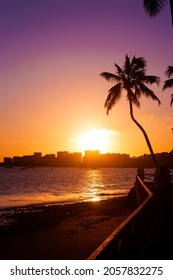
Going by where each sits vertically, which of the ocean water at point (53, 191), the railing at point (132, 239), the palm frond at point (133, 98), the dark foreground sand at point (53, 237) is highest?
the palm frond at point (133, 98)

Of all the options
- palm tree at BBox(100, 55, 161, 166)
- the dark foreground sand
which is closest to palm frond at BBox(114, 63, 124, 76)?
palm tree at BBox(100, 55, 161, 166)

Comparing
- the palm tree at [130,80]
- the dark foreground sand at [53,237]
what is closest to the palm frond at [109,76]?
the palm tree at [130,80]

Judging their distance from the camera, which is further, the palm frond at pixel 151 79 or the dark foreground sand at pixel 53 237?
the palm frond at pixel 151 79

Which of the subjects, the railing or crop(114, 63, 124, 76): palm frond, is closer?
the railing

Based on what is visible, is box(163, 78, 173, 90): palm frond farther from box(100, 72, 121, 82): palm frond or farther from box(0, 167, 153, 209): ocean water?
box(0, 167, 153, 209): ocean water

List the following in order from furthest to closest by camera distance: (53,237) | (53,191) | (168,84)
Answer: (53,191)
(168,84)
(53,237)

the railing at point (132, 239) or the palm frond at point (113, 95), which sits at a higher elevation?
the palm frond at point (113, 95)

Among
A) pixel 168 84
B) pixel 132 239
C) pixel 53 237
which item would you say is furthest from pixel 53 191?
pixel 132 239

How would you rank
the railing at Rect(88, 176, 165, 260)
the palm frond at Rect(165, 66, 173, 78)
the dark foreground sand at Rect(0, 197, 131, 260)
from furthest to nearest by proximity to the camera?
the palm frond at Rect(165, 66, 173, 78), the dark foreground sand at Rect(0, 197, 131, 260), the railing at Rect(88, 176, 165, 260)

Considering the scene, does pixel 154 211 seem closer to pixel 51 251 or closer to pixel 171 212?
pixel 171 212

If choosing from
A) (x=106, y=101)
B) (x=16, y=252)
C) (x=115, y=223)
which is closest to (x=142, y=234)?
(x=16, y=252)

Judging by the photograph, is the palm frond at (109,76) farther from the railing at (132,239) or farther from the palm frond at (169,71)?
the railing at (132,239)

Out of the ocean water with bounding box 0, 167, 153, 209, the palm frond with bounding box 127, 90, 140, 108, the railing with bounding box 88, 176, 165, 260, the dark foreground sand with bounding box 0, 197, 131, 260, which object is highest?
the palm frond with bounding box 127, 90, 140, 108

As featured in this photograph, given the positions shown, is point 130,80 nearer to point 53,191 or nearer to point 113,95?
point 113,95
